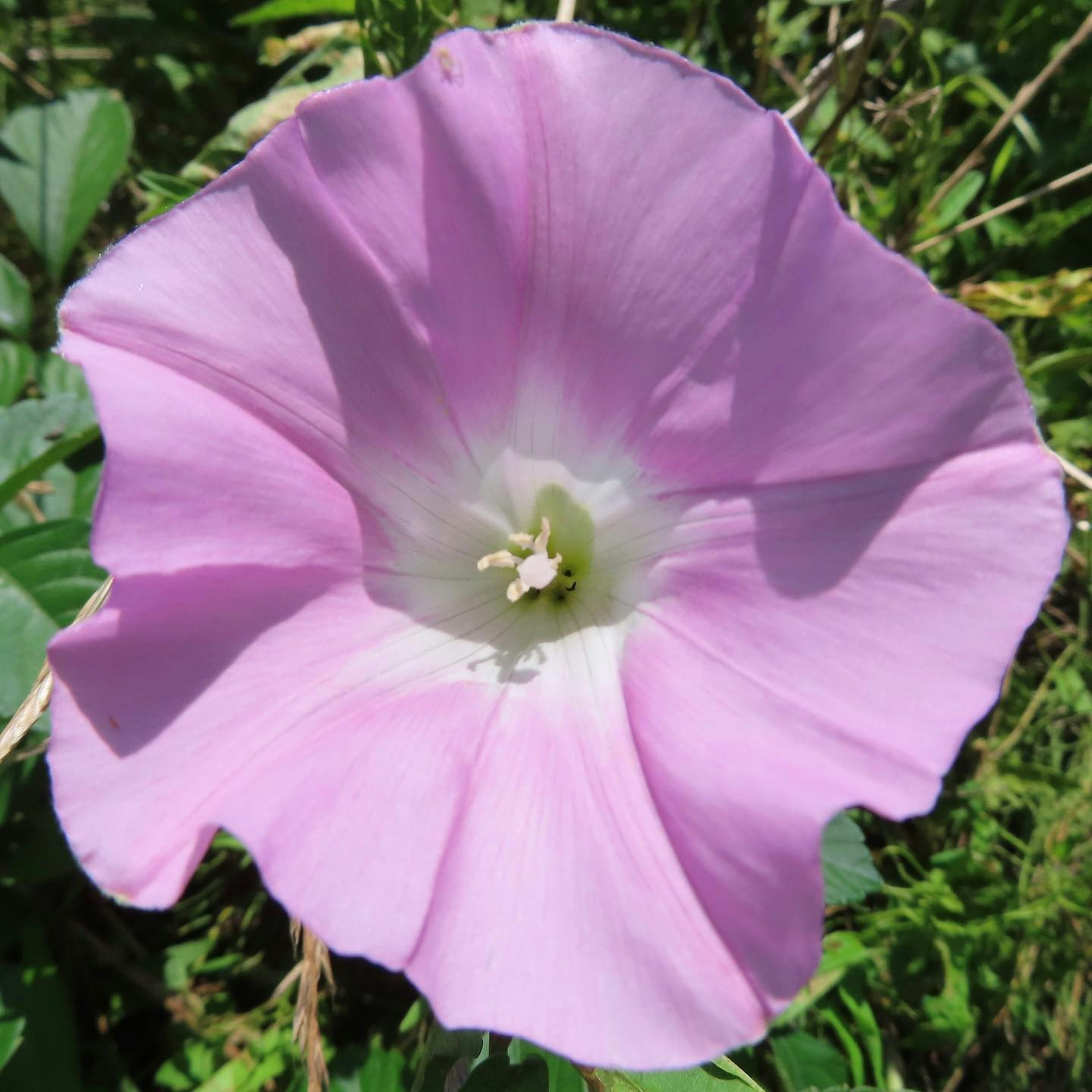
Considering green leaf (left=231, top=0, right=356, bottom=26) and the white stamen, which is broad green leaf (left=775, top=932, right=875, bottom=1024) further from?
green leaf (left=231, top=0, right=356, bottom=26)

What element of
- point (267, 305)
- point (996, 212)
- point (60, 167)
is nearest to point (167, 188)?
point (60, 167)

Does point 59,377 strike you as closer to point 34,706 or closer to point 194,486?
point 34,706

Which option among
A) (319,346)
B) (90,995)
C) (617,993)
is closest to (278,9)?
(319,346)

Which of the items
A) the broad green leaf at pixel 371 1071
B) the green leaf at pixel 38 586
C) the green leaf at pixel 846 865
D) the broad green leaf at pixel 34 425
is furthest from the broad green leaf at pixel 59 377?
the green leaf at pixel 846 865

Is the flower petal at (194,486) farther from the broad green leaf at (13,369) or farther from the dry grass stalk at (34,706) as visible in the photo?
the broad green leaf at (13,369)

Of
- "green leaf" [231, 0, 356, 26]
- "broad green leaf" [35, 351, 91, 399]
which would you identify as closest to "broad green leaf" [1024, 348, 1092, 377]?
"green leaf" [231, 0, 356, 26]

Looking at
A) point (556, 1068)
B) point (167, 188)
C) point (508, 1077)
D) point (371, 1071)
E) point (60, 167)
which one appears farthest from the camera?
point (60, 167)
